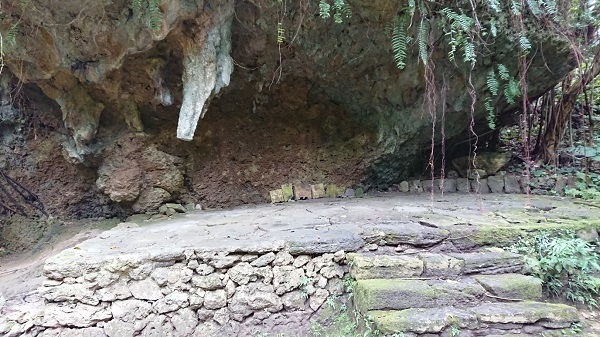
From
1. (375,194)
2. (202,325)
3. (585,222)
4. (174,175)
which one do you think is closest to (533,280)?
(585,222)

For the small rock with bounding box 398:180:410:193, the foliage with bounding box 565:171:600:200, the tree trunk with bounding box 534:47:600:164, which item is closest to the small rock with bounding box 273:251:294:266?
the small rock with bounding box 398:180:410:193

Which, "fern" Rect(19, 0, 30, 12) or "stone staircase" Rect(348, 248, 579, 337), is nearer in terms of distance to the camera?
"stone staircase" Rect(348, 248, 579, 337)

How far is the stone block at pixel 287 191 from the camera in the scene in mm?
5168

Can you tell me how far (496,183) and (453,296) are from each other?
3.58 metres

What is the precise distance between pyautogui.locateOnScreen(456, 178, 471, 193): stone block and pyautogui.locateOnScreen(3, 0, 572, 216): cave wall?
0.74 meters

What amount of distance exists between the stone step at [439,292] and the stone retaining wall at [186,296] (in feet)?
1.15

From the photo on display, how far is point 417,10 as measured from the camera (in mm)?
3561

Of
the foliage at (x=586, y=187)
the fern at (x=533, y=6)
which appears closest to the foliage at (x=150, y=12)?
the fern at (x=533, y=6)

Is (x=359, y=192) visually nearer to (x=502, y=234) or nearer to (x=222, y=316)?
(x=502, y=234)

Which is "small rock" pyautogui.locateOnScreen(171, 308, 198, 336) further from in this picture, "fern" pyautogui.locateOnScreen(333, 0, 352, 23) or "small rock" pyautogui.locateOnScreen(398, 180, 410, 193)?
"small rock" pyautogui.locateOnScreen(398, 180, 410, 193)

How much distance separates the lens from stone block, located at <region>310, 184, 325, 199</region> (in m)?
5.19

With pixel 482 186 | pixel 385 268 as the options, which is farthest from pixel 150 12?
pixel 482 186

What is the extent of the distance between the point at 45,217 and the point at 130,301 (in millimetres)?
3787

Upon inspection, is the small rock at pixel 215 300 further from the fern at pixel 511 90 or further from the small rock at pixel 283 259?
the fern at pixel 511 90
